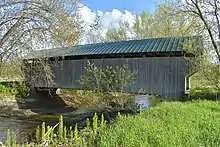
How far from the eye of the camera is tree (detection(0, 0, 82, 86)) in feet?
28.9

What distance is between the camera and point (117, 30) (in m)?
33.3

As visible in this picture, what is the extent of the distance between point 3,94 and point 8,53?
1020 cm

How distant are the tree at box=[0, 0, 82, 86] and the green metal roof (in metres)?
1.77

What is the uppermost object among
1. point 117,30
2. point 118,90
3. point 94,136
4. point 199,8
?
point 117,30

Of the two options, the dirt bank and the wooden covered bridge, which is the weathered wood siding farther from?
the dirt bank

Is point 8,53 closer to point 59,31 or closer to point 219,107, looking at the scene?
point 59,31

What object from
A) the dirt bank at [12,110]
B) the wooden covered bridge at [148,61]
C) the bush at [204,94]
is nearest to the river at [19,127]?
the dirt bank at [12,110]

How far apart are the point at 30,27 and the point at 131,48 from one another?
634cm

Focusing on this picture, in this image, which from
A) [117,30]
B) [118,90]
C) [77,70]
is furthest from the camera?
[117,30]

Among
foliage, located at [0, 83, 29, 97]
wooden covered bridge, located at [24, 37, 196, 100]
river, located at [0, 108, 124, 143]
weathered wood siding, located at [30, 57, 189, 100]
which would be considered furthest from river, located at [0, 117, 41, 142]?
weathered wood siding, located at [30, 57, 189, 100]

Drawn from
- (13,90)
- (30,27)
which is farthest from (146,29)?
(30,27)

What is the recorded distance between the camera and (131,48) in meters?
14.3

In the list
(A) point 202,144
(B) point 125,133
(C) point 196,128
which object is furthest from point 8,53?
(A) point 202,144

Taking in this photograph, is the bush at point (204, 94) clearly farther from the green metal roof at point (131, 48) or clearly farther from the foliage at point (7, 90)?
the foliage at point (7, 90)
